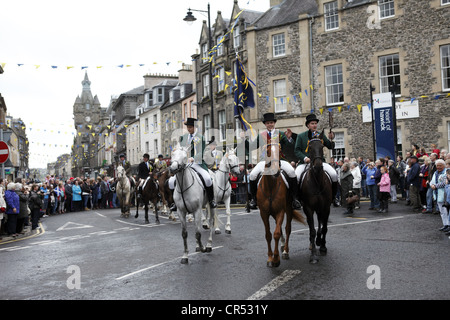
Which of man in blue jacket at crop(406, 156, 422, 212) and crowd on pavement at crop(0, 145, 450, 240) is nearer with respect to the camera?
crowd on pavement at crop(0, 145, 450, 240)

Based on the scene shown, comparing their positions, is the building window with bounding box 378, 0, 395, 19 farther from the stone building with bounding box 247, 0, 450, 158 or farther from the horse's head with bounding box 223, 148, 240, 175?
the horse's head with bounding box 223, 148, 240, 175

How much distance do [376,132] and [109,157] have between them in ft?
225

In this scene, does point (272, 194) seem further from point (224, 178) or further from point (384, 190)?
point (384, 190)

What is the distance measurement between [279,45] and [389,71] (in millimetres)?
8146

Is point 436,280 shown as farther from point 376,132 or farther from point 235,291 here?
point 376,132

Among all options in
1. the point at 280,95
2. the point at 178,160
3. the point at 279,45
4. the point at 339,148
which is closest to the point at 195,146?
the point at 178,160

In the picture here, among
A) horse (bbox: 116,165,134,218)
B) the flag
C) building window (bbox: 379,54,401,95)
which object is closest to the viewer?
the flag

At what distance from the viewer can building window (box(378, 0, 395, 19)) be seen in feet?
85.4

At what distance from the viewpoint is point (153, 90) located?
55469 millimetres

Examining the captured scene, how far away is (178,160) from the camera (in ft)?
27.7

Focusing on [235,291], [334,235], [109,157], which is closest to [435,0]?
[334,235]

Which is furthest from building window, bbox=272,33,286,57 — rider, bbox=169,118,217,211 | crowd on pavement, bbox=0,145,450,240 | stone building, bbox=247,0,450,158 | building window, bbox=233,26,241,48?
→ rider, bbox=169,118,217,211

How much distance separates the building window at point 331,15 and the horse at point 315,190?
2217cm

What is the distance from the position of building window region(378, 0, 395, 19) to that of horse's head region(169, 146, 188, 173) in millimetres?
22255
